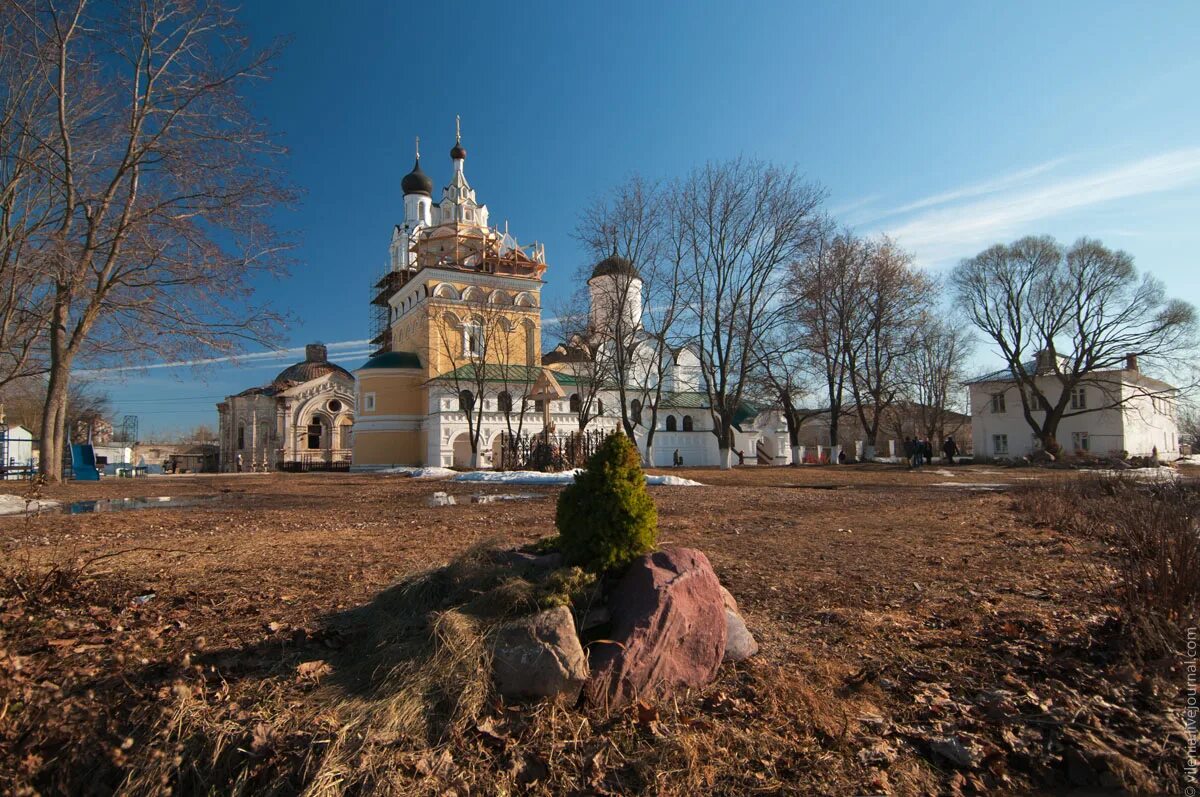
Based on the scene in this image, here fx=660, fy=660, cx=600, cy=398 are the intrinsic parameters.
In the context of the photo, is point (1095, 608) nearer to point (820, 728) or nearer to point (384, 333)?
point (820, 728)

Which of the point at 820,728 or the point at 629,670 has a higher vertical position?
the point at 629,670

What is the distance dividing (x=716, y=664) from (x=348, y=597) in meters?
2.72

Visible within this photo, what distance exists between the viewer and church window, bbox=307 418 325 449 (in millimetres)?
48156

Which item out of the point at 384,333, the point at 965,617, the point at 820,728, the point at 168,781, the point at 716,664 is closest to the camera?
the point at 168,781

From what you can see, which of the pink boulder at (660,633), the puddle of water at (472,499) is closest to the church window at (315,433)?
the puddle of water at (472,499)

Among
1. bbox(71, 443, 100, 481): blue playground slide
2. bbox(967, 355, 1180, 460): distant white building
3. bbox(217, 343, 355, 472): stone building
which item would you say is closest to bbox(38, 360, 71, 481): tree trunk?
bbox(71, 443, 100, 481): blue playground slide

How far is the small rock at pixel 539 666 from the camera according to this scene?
308 cm

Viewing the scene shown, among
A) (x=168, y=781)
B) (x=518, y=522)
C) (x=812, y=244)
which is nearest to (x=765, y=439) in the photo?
(x=812, y=244)

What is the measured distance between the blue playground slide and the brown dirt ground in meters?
21.4

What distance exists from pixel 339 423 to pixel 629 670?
164ft

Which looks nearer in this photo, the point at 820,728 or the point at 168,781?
the point at 168,781

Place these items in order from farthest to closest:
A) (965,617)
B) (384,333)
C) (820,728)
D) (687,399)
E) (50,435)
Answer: (384,333), (687,399), (50,435), (965,617), (820,728)

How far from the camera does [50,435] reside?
16594 millimetres

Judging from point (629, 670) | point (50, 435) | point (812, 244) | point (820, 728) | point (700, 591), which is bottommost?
point (820, 728)
